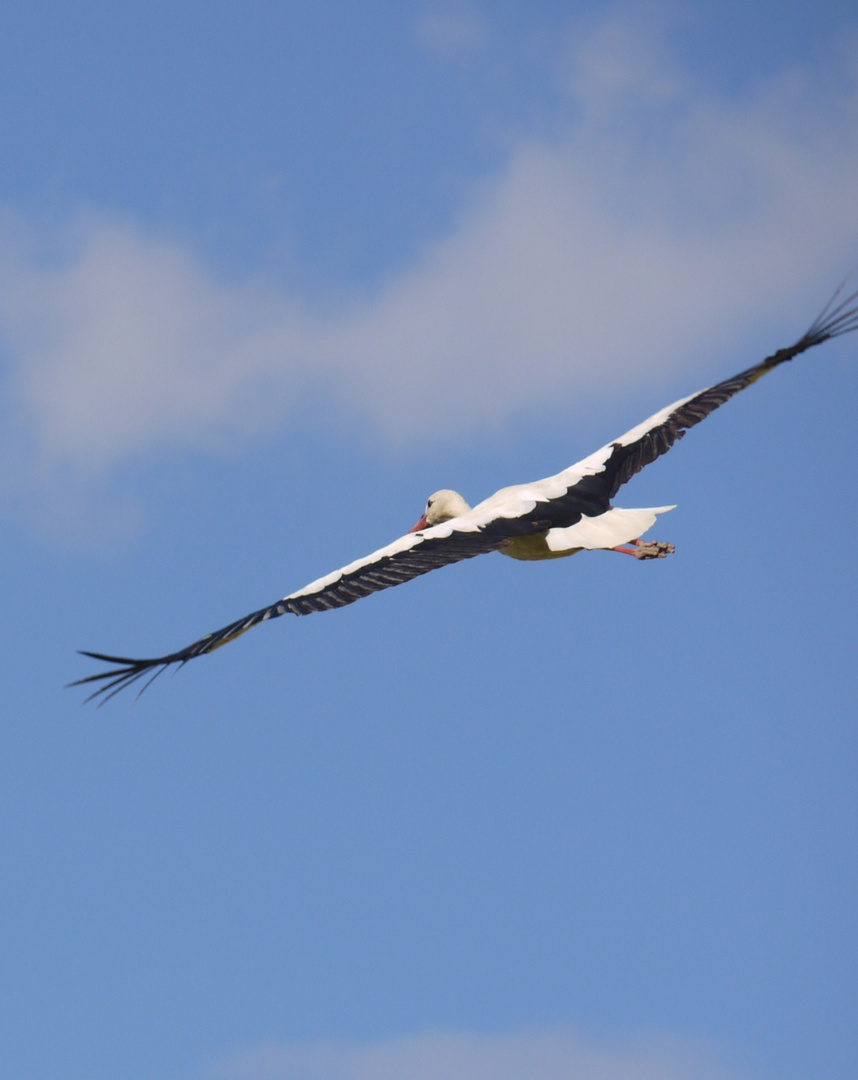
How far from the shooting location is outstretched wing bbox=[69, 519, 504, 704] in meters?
16.5

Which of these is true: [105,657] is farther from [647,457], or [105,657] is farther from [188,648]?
[647,457]

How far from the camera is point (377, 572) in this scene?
1730cm

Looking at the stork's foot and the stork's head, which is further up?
the stork's head

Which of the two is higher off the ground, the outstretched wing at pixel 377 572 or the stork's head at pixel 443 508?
the stork's head at pixel 443 508

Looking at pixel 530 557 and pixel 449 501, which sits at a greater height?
pixel 449 501

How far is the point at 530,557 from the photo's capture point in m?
18.4

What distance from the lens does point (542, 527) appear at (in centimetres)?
1773

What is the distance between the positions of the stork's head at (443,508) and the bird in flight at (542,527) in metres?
1.51

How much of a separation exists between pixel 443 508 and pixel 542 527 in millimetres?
2535

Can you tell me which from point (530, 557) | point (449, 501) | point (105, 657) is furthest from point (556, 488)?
point (105, 657)

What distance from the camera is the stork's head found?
2002 cm

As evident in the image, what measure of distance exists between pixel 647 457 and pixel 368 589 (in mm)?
3694

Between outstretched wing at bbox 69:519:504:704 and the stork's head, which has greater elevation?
the stork's head

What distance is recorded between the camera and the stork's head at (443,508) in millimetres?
20016
